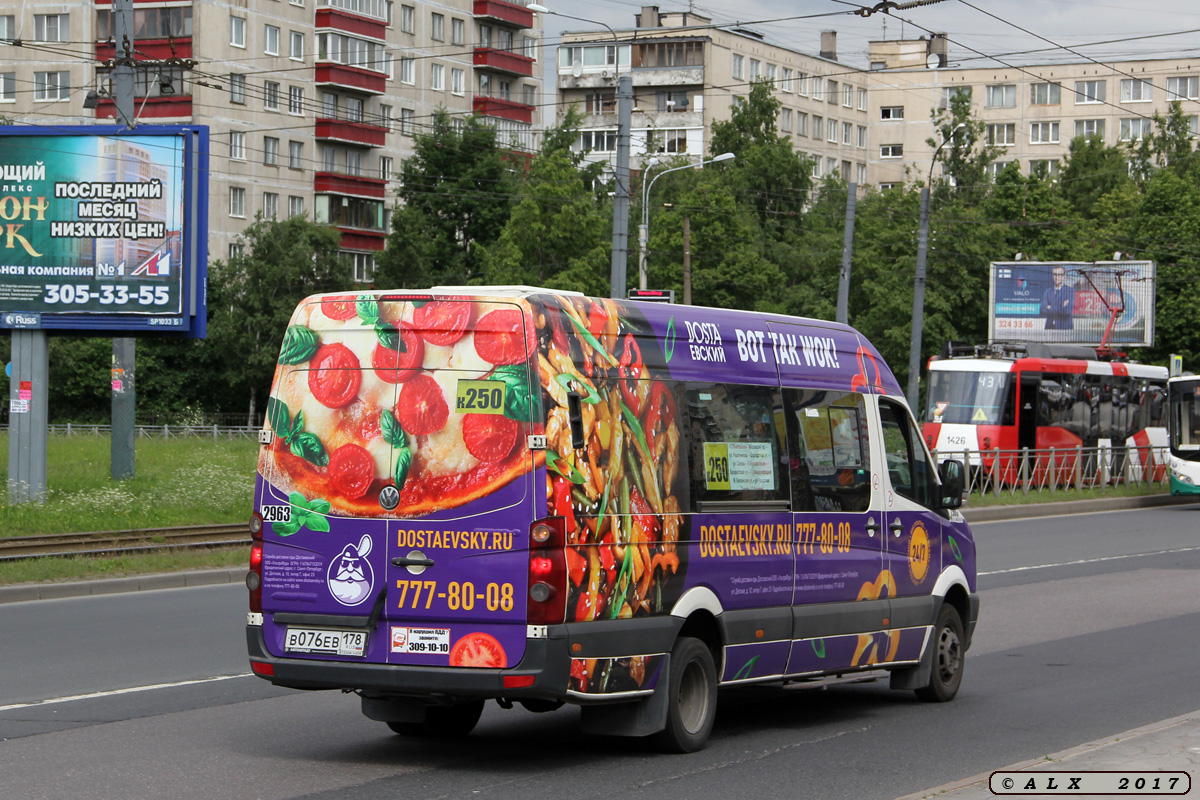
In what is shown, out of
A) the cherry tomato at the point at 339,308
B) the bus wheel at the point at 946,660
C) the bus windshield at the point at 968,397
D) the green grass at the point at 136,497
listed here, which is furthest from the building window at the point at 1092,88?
the cherry tomato at the point at 339,308

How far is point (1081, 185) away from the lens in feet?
293

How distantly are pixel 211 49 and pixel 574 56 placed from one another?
33.5 m

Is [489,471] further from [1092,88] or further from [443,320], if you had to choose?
[1092,88]

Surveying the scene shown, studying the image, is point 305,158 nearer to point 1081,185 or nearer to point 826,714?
point 1081,185

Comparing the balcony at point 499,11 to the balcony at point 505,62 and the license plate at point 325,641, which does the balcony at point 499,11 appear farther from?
the license plate at point 325,641

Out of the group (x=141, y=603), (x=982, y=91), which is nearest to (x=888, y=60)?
(x=982, y=91)

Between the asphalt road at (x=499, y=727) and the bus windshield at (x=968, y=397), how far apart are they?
79.3 feet

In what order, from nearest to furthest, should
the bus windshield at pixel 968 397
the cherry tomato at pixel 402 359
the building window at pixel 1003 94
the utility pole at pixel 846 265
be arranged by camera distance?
the cherry tomato at pixel 402 359
the utility pole at pixel 846 265
the bus windshield at pixel 968 397
the building window at pixel 1003 94

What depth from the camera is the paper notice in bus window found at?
337 inches

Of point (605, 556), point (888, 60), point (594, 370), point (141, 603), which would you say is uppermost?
point (888, 60)

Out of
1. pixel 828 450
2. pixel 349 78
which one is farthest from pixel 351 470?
pixel 349 78

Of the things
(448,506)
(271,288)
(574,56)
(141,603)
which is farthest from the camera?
(574,56)

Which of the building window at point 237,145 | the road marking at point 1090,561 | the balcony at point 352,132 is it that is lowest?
the road marking at point 1090,561

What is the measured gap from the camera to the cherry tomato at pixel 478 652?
24.8ft
